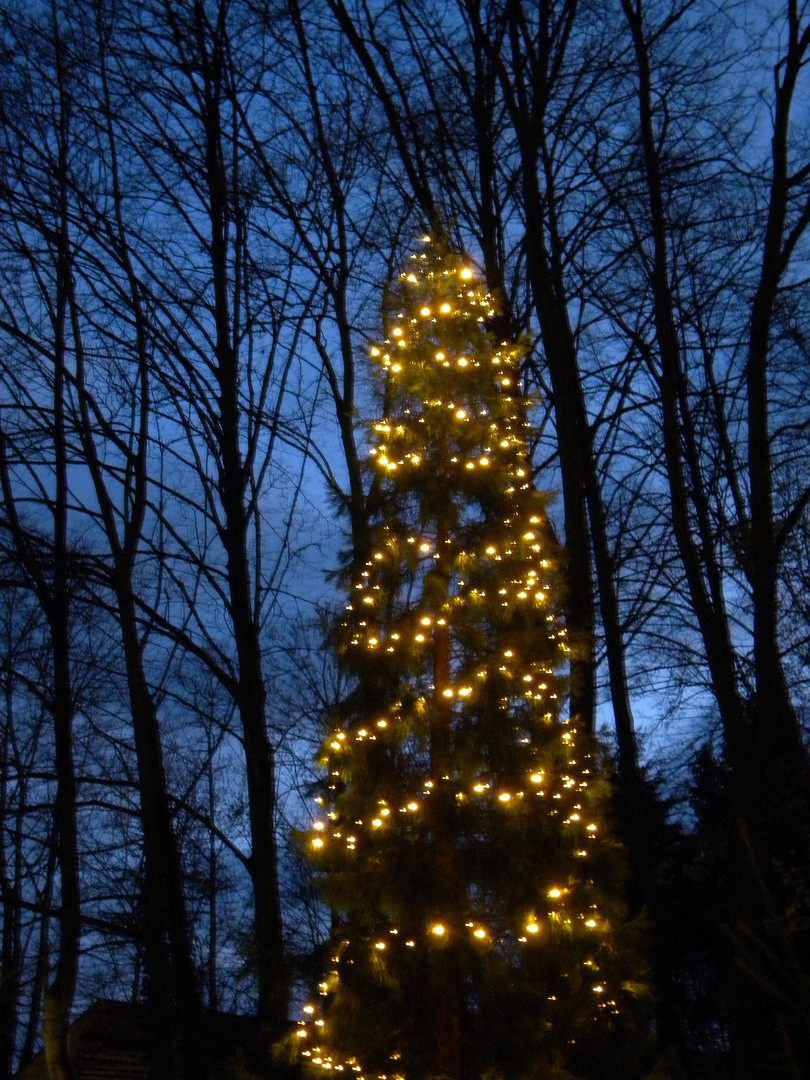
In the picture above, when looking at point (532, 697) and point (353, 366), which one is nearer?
point (532, 697)

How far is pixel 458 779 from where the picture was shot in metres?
5.21

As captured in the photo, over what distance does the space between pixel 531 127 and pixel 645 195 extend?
6.75ft

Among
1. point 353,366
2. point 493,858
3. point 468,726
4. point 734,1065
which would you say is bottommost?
point 734,1065

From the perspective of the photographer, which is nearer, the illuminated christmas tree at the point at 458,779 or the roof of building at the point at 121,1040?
the illuminated christmas tree at the point at 458,779

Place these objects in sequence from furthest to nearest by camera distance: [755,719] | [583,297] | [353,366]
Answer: [583,297] < [353,366] < [755,719]

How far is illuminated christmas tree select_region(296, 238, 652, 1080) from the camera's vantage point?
484 cm

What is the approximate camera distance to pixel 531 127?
8367 mm

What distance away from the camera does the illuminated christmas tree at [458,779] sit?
484 centimetres

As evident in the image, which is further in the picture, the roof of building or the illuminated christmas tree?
the roof of building

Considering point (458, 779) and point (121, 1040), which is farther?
point (121, 1040)

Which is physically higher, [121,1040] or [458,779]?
[458,779]

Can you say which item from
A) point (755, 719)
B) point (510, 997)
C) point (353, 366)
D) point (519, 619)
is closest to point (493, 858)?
point (510, 997)

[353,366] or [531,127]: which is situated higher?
[531,127]

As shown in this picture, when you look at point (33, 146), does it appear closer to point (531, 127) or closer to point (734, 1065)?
point (531, 127)
